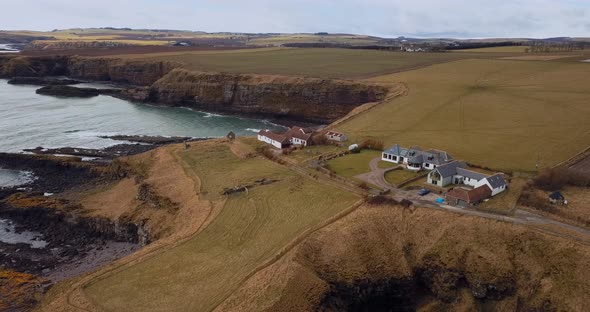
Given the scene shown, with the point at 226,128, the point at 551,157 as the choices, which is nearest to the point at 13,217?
the point at 226,128

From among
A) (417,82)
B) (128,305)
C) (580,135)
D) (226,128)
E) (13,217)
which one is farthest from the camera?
(417,82)

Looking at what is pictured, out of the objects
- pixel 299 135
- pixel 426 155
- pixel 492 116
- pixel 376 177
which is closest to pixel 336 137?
pixel 299 135

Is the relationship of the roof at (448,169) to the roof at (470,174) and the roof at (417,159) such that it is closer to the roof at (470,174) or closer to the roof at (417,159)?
the roof at (470,174)

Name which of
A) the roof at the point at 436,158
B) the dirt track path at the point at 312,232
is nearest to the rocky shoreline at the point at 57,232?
the dirt track path at the point at 312,232

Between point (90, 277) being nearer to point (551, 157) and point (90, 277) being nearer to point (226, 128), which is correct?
point (551, 157)

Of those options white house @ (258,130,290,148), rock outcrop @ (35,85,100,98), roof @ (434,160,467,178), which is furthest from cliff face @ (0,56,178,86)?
roof @ (434,160,467,178)
